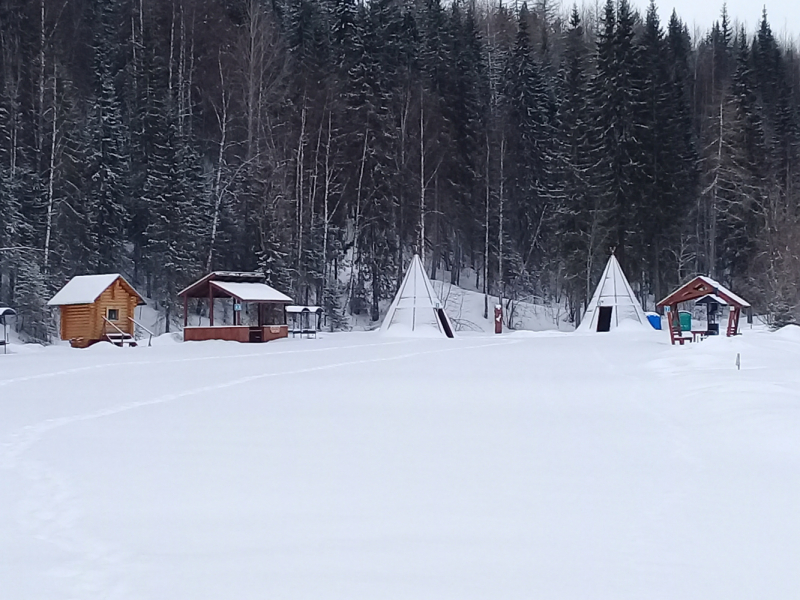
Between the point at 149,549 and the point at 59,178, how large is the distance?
33.3m

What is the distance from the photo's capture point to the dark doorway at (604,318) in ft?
135

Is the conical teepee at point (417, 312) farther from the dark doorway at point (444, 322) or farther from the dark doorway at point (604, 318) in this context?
the dark doorway at point (604, 318)

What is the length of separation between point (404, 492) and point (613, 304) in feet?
116

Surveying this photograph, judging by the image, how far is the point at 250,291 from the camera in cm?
3419

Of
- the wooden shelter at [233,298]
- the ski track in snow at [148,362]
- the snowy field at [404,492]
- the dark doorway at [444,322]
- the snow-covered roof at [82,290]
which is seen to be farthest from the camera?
the dark doorway at [444,322]

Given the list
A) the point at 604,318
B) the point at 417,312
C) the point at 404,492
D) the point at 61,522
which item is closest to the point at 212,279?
the point at 417,312

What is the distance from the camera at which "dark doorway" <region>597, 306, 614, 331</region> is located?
41.0 meters

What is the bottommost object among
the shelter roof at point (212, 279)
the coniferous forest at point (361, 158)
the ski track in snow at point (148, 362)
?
the ski track in snow at point (148, 362)

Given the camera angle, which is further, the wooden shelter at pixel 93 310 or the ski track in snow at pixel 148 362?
the wooden shelter at pixel 93 310

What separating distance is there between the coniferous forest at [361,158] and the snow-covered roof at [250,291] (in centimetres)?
392

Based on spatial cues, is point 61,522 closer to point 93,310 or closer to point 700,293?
point 93,310

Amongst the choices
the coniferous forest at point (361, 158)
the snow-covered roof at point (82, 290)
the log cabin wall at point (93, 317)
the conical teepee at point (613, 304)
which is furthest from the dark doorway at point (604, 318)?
the snow-covered roof at point (82, 290)

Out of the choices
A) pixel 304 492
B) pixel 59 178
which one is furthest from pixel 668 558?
pixel 59 178

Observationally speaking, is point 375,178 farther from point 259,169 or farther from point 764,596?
point 764,596
